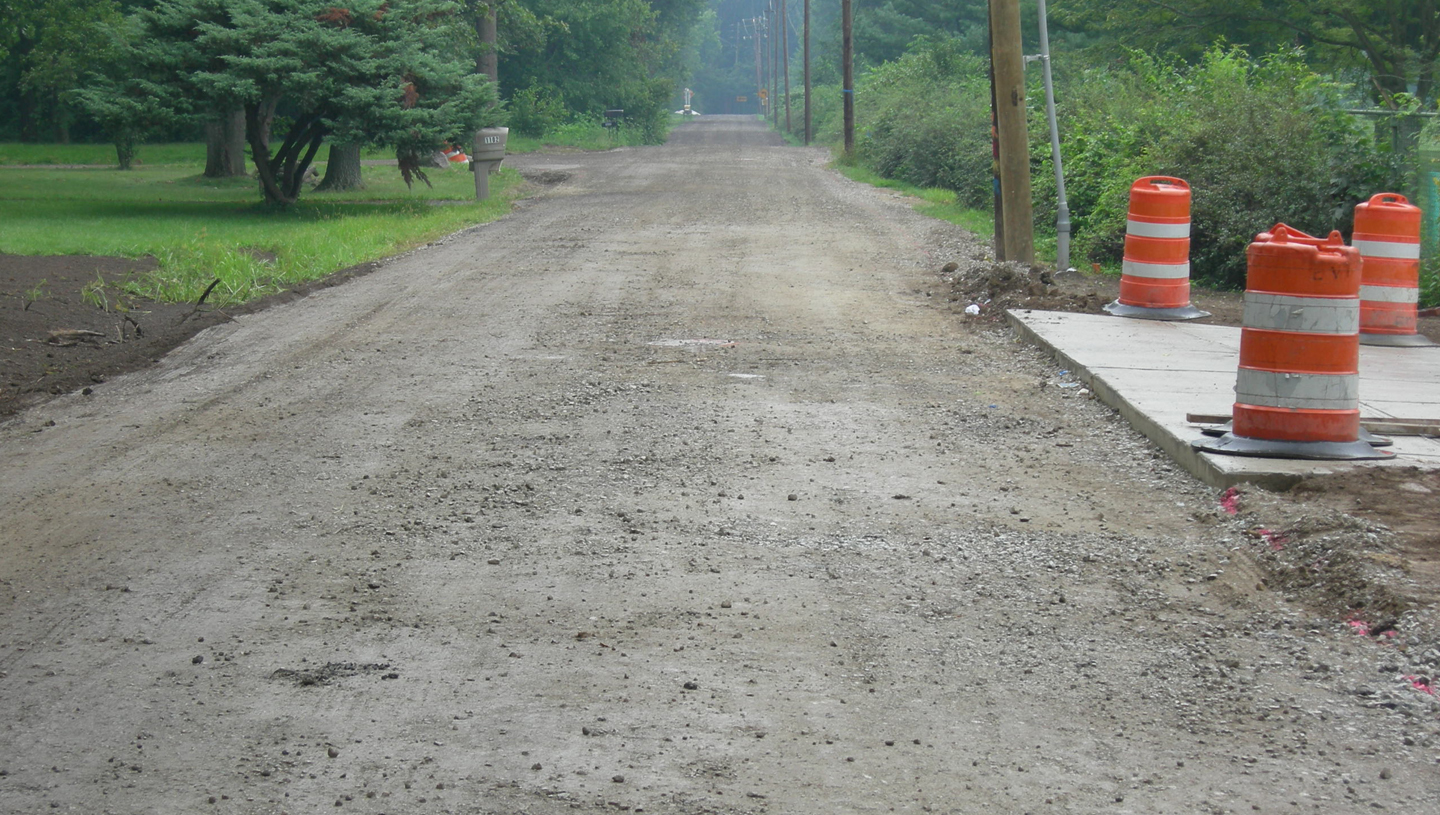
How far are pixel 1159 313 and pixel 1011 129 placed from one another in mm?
3154

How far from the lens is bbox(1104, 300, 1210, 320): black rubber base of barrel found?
10703 mm

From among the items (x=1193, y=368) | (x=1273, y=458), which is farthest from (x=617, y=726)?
(x=1193, y=368)

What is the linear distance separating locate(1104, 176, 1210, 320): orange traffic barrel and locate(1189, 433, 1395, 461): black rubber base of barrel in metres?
4.30

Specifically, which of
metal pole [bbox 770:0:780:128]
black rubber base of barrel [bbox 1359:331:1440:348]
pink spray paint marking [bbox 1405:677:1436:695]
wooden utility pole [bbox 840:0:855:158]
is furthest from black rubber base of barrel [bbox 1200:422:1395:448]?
metal pole [bbox 770:0:780:128]

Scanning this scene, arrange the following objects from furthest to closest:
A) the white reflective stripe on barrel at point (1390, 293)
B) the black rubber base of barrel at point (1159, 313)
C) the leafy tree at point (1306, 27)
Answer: the leafy tree at point (1306, 27)
the black rubber base of barrel at point (1159, 313)
the white reflective stripe on barrel at point (1390, 293)

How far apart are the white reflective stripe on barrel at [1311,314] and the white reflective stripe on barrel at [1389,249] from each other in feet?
12.2

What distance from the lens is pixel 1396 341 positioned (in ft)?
31.8

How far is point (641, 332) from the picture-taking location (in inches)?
409

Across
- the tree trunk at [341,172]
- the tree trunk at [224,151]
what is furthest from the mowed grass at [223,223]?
the tree trunk at [224,151]

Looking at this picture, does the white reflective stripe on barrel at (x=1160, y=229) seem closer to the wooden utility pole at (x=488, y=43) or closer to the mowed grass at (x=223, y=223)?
the mowed grass at (x=223, y=223)

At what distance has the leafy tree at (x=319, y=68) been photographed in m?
19.4

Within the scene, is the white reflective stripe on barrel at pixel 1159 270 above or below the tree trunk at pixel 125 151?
below

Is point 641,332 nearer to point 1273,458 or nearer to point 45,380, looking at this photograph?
point 45,380

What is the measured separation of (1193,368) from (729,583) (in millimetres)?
4924
